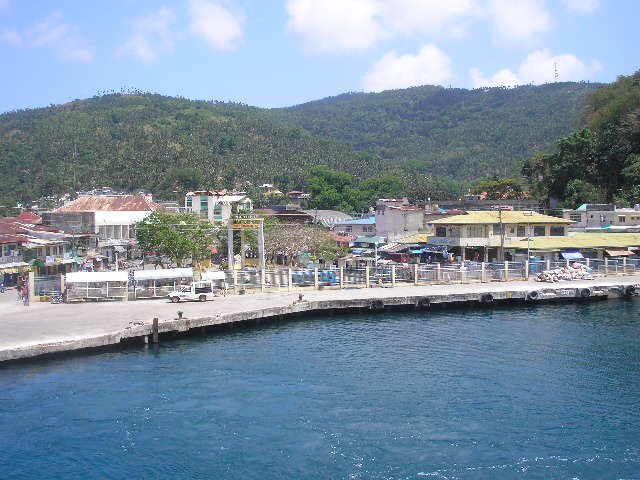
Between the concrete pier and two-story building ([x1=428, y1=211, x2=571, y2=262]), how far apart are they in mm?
9823

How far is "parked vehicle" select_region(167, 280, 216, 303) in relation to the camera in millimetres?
42094

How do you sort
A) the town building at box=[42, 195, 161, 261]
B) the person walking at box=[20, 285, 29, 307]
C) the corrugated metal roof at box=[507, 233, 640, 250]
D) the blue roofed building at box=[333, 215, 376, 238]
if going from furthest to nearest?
the blue roofed building at box=[333, 215, 376, 238] < the town building at box=[42, 195, 161, 261] < the corrugated metal roof at box=[507, 233, 640, 250] < the person walking at box=[20, 285, 29, 307]

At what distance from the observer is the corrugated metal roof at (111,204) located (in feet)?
268

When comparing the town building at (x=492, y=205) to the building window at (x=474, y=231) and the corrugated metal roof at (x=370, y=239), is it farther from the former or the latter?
the building window at (x=474, y=231)

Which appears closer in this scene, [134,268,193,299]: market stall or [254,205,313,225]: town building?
[134,268,193,299]: market stall

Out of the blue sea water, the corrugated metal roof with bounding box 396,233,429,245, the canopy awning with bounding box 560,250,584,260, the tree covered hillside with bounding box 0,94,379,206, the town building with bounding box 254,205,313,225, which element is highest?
the tree covered hillside with bounding box 0,94,379,206

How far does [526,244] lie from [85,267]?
35.1 meters

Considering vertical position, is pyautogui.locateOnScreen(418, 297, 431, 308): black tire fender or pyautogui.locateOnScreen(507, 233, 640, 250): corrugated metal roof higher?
pyautogui.locateOnScreen(507, 233, 640, 250): corrugated metal roof

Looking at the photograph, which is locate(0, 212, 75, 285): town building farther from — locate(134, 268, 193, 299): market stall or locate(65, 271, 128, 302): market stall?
locate(134, 268, 193, 299): market stall

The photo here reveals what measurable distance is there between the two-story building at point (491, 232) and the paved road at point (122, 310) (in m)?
9.31

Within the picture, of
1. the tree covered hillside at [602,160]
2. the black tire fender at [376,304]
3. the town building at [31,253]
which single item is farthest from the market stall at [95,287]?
the tree covered hillside at [602,160]

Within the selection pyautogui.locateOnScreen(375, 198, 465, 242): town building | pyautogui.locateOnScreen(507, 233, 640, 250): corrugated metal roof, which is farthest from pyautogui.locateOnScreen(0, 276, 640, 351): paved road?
pyautogui.locateOnScreen(375, 198, 465, 242): town building

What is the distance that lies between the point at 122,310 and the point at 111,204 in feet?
154

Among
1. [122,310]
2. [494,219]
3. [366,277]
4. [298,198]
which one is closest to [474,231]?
[494,219]
